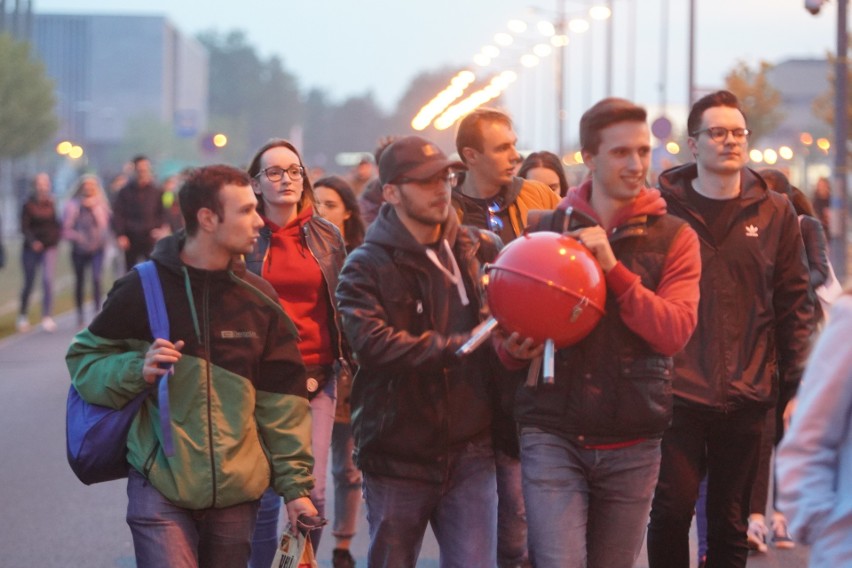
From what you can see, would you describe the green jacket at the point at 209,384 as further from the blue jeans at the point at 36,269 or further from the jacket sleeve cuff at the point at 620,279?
the blue jeans at the point at 36,269

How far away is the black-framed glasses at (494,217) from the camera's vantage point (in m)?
7.40

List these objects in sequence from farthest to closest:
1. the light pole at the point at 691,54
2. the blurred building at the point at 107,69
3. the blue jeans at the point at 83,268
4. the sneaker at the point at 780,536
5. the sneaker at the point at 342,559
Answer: the blurred building at the point at 107,69 < the light pole at the point at 691,54 < the blue jeans at the point at 83,268 < the sneaker at the point at 780,536 < the sneaker at the point at 342,559

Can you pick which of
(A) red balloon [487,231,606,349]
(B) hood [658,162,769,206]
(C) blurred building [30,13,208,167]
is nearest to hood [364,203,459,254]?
(A) red balloon [487,231,606,349]

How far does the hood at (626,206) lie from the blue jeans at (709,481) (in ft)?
3.69

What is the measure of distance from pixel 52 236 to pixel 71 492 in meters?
11.0

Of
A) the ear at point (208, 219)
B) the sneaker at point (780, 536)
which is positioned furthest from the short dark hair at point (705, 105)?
the sneaker at point (780, 536)

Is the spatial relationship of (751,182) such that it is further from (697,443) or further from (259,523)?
(259,523)

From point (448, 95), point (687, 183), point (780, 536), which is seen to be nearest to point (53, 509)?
point (780, 536)

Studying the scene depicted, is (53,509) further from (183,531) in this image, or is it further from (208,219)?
(208,219)

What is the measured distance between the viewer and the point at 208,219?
5527 mm

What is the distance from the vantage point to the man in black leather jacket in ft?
18.2

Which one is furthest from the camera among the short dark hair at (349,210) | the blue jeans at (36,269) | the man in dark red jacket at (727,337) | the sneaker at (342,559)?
the blue jeans at (36,269)

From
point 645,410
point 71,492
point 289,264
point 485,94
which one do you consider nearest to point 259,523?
point 289,264

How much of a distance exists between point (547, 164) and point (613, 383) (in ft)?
12.7
